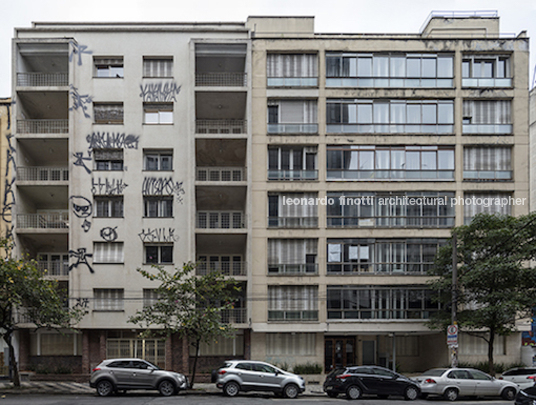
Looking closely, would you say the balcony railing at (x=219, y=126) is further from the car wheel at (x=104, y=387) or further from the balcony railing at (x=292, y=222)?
the car wheel at (x=104, y=387)

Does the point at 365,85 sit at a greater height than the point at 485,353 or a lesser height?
greater

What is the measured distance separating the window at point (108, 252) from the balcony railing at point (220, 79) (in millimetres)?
10785

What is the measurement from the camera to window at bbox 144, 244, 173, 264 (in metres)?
32.0

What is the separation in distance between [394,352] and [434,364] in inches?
109

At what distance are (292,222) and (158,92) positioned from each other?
10925mm

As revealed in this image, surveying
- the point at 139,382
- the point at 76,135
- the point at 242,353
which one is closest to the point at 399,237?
the point at 242,353

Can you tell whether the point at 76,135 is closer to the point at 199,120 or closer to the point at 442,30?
the point at 199,120

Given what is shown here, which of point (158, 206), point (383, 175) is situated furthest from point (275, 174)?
point (158, 206)

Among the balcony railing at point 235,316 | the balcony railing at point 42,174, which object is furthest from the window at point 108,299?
the balcony railing at point 42,174

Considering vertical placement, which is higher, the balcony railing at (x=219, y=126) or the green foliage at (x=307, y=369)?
the balcony railing at (x=219, y=126)

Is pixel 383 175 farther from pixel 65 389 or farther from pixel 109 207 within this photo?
pixel 65 389

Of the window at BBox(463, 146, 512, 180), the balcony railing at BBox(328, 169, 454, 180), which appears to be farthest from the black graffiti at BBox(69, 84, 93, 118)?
the window at BBox(463, 146, 512, 180)

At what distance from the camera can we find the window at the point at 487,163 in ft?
106

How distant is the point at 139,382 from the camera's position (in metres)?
23.5
